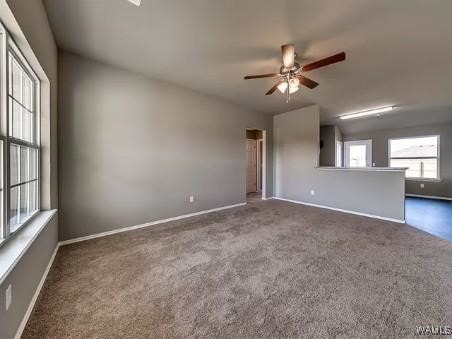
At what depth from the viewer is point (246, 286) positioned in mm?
1696

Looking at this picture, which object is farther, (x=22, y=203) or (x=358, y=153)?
(x=358, y=153)

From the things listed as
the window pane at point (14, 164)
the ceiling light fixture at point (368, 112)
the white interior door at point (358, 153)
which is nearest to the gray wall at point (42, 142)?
the window pane at point (14, 164)

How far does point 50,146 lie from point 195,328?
7.84 ft

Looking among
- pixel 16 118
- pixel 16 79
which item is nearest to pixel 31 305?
pixel 16 118

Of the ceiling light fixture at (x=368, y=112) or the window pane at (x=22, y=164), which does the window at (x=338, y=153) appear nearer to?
the ceiling light fixture at (x=368, y=112)

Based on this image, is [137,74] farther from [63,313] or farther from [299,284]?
[299,284]

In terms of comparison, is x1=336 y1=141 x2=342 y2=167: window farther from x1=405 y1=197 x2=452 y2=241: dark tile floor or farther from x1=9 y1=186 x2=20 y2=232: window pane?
x1=9 y1=186 x2=20 y2=232: window pane

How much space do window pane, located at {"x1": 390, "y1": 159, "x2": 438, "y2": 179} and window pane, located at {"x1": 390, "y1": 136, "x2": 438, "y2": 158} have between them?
0.55 feet

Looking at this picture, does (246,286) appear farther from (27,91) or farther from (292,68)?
(27,91)

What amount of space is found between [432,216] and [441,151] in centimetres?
311

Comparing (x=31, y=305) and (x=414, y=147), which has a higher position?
(x=414, y=147)

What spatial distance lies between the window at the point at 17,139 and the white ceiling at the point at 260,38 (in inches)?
32.5

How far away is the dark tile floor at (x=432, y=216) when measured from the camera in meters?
3.13

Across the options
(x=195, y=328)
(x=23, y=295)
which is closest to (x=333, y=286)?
(x=195, y=328)
